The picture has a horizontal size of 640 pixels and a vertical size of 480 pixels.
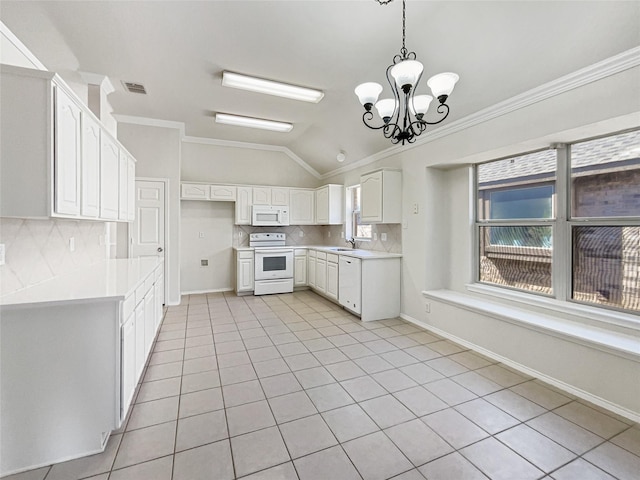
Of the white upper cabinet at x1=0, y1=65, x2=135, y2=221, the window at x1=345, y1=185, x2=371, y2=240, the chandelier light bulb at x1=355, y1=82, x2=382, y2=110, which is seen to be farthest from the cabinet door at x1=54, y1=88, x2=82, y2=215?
the window at x1=345, y1=185, x2=371, y2=240

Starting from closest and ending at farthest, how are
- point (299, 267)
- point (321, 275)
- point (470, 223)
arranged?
point (470, 223) → point (321, 275) → point (299, 267)

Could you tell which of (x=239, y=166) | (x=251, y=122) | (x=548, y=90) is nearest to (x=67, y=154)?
(x=251, y=122)

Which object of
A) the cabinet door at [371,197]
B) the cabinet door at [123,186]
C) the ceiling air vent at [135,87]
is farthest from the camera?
the cabinet door at [371,197]

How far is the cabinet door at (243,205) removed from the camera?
5746 mm

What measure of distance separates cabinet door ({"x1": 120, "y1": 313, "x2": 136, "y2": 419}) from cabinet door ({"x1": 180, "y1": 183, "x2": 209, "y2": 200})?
371cm

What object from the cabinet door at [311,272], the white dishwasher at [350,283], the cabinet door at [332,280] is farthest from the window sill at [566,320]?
the cabinet door at [311,272]

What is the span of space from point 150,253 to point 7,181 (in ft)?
11.3

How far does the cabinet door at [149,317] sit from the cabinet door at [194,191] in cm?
282

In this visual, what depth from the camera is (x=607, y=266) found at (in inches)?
97.8

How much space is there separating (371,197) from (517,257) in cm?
204

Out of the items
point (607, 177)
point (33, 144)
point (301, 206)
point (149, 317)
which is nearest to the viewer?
point (33, 144)

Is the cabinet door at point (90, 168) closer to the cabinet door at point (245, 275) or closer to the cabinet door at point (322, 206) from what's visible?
the cabinet door at point (245, 275)

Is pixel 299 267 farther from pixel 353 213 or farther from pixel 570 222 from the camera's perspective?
pixel 570 222

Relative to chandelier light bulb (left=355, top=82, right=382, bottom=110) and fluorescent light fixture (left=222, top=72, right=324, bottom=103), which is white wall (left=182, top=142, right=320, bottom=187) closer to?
fluorescent light fixture (left=222, top=72, right=324, bottom=103)
